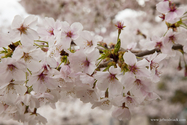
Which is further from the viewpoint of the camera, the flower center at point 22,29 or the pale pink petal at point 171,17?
the pale pink petal at point 171,17

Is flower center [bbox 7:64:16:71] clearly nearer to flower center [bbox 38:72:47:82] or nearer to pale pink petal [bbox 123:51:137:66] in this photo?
flower center [bbox 38:72:47:82]

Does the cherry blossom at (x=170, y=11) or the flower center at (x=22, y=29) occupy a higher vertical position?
the cherry blossom at (x=170, y=11)

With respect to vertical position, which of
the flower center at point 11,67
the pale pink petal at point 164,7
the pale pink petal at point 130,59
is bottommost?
the flower center at point 11,67

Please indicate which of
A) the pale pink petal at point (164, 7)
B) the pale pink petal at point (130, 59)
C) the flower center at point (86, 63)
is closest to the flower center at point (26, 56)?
the flower center at point (86, 63)

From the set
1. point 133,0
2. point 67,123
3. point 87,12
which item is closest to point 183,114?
point 67,123

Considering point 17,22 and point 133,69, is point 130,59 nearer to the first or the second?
point 133,69

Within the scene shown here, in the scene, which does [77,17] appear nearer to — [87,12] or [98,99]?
[87,12]

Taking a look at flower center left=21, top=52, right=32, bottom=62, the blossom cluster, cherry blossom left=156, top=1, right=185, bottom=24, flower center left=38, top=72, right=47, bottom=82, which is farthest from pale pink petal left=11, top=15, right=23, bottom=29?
cherry blossom left=156, top=1, right=185, bottom=24

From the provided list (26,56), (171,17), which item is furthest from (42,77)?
(171,17)

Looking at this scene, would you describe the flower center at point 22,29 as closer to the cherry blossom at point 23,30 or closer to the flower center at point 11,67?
the cherry blossom at point 23,30
